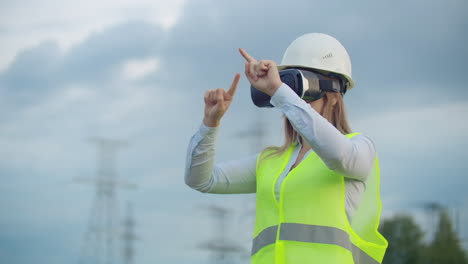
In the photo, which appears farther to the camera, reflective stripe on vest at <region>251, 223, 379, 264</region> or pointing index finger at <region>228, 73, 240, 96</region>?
pointing index finger at <region>228, 73, 240, 96</region>

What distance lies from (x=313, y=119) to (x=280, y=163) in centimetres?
66

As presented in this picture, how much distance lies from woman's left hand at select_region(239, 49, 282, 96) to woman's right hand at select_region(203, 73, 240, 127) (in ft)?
1.03

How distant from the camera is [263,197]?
179 inches

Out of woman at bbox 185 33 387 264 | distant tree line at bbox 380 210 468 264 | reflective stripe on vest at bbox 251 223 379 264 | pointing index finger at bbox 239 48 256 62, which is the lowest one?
distant tree line at bbox 380 210 468 264

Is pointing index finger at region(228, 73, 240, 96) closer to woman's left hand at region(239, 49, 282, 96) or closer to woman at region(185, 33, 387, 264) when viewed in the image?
woman at region(185, 33, 387, 264)

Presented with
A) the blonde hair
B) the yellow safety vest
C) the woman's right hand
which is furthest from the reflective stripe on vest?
the woman's right hand

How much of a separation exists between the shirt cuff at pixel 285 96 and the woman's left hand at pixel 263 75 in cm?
3

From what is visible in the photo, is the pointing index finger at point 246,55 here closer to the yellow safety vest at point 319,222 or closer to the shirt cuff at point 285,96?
the shirt cuff at point 285,96

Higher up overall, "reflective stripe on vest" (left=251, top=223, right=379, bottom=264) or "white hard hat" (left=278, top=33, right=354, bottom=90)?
"white hard hat" (left=278, top=33, right=354, bottom=90)

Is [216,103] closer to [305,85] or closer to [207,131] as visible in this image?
[207,131]

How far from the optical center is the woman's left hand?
4133mm

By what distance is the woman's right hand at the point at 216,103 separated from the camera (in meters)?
4.59

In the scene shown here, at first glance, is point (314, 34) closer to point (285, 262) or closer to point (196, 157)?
point (196, 157)

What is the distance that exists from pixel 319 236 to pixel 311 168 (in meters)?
0.36
